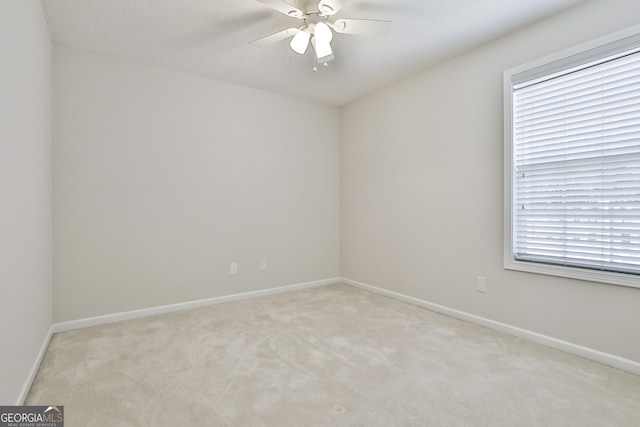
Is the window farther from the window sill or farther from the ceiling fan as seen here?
the ceiling fan

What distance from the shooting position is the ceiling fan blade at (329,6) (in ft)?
6.53

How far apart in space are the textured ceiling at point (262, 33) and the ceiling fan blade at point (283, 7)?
11cm

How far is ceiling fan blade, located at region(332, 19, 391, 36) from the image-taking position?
2074 mm

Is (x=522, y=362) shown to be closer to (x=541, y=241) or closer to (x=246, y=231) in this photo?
(x=541, y=241)

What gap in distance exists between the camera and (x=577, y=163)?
2.25 metres

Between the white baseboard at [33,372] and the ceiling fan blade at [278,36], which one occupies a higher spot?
the ceiling fan blade at [278,36]

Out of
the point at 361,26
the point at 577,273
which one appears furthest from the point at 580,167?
the point at 361,26

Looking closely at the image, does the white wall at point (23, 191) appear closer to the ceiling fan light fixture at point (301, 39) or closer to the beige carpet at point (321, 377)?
the beige carpet at point (321, 377)

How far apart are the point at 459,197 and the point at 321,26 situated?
6.42ft

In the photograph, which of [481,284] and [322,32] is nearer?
[322,32]

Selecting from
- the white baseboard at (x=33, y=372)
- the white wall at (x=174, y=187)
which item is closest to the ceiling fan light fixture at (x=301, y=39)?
the white wall at (x=174, y=187)

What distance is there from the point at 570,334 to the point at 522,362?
48cm

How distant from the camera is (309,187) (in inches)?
168

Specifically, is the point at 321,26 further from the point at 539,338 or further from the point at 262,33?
the point at 539,338
